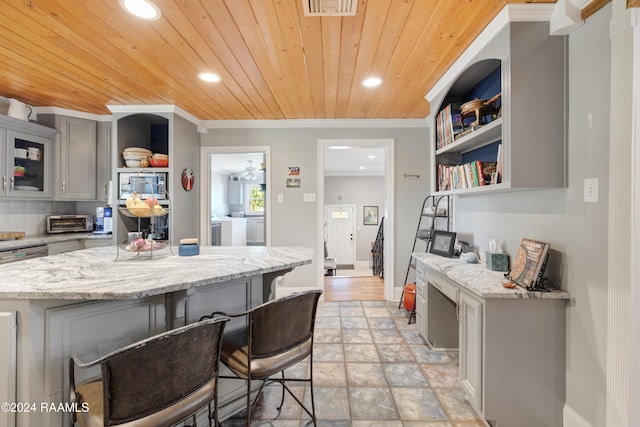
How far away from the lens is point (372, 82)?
2.58m

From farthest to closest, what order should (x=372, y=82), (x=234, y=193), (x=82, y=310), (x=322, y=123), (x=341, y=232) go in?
(x=234, y=193), (x=341, y=232), (x=322, y=123), (x=372, y=82), (x=82, y=310)

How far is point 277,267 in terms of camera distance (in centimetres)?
158

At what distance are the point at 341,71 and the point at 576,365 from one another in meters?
2.54

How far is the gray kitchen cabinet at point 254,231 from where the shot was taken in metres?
8.40

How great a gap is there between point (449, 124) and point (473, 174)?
0.58 meters

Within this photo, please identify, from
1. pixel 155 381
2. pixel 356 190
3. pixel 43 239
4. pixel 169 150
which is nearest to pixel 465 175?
pixel 155 381

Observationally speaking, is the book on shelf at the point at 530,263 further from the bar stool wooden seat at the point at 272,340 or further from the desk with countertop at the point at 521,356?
the bar stool wooden seat at the point at 272,340

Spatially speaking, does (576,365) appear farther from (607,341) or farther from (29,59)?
(29,59)

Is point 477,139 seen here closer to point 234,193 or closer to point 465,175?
point 465,175

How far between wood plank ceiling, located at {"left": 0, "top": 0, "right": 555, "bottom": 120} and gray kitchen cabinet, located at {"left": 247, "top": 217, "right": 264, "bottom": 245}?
18.3ft

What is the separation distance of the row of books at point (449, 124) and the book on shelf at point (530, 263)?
109cm

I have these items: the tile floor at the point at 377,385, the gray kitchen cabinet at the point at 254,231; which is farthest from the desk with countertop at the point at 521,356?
the gray kitchen cabinet at the point at 254,231

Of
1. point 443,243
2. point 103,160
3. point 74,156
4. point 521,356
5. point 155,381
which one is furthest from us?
point 103,160

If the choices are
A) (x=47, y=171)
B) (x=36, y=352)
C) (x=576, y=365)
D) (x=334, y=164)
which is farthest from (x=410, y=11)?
(x=334, y=164)
